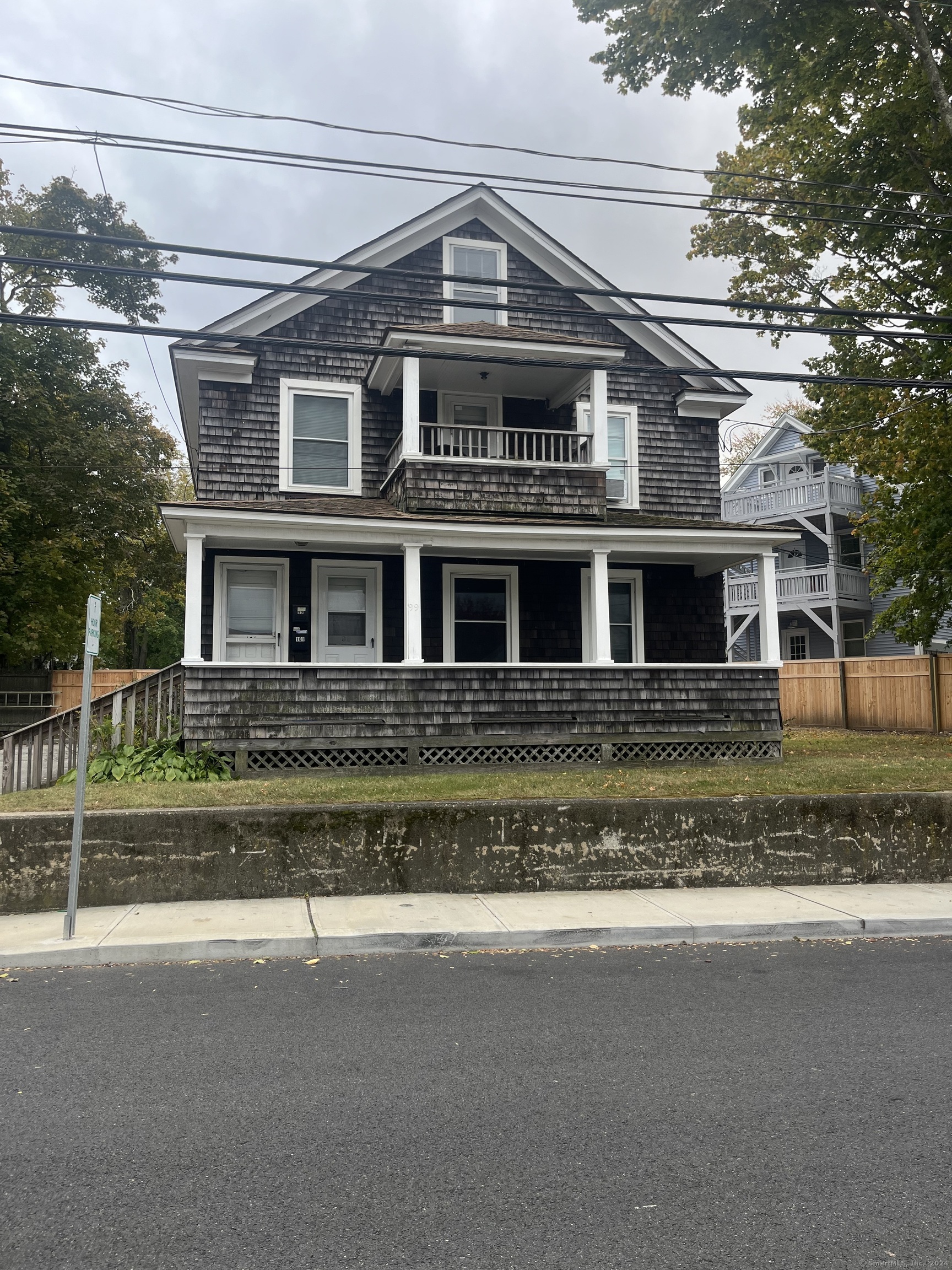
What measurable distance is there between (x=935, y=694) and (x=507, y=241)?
1483cm

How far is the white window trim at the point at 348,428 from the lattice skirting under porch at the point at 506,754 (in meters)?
4.97

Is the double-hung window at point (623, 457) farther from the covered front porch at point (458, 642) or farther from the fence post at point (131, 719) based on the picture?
the fence post at point (131, 719)

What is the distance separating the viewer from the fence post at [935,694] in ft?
76.0

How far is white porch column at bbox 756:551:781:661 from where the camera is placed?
1655cm

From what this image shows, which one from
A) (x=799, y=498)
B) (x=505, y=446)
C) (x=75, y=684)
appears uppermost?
(x=799, y=498)

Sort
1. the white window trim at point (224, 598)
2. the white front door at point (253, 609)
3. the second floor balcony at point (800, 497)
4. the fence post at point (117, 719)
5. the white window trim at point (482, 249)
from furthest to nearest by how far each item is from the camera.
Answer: the second floor balcony at point (800, 497)
the white window trim at point (482, 249)
the white front door at point (253, 609)
the white window trim at point (224, 598)
the fence post at point (117, 719)

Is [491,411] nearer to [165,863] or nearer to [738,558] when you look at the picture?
[738,558]

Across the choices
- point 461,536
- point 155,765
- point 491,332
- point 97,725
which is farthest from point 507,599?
point 97,725

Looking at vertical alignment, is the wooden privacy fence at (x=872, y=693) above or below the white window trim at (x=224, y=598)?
below

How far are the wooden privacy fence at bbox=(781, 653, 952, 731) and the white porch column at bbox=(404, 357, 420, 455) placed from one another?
15.0 meters

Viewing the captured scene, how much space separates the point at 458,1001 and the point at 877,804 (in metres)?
5.79

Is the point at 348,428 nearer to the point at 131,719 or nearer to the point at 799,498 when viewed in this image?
the point at 131,719

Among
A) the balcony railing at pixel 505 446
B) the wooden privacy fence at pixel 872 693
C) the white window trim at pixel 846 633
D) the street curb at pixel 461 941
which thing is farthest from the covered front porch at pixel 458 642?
the white window trim at pixel 846 633

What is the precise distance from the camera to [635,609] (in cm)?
1834
